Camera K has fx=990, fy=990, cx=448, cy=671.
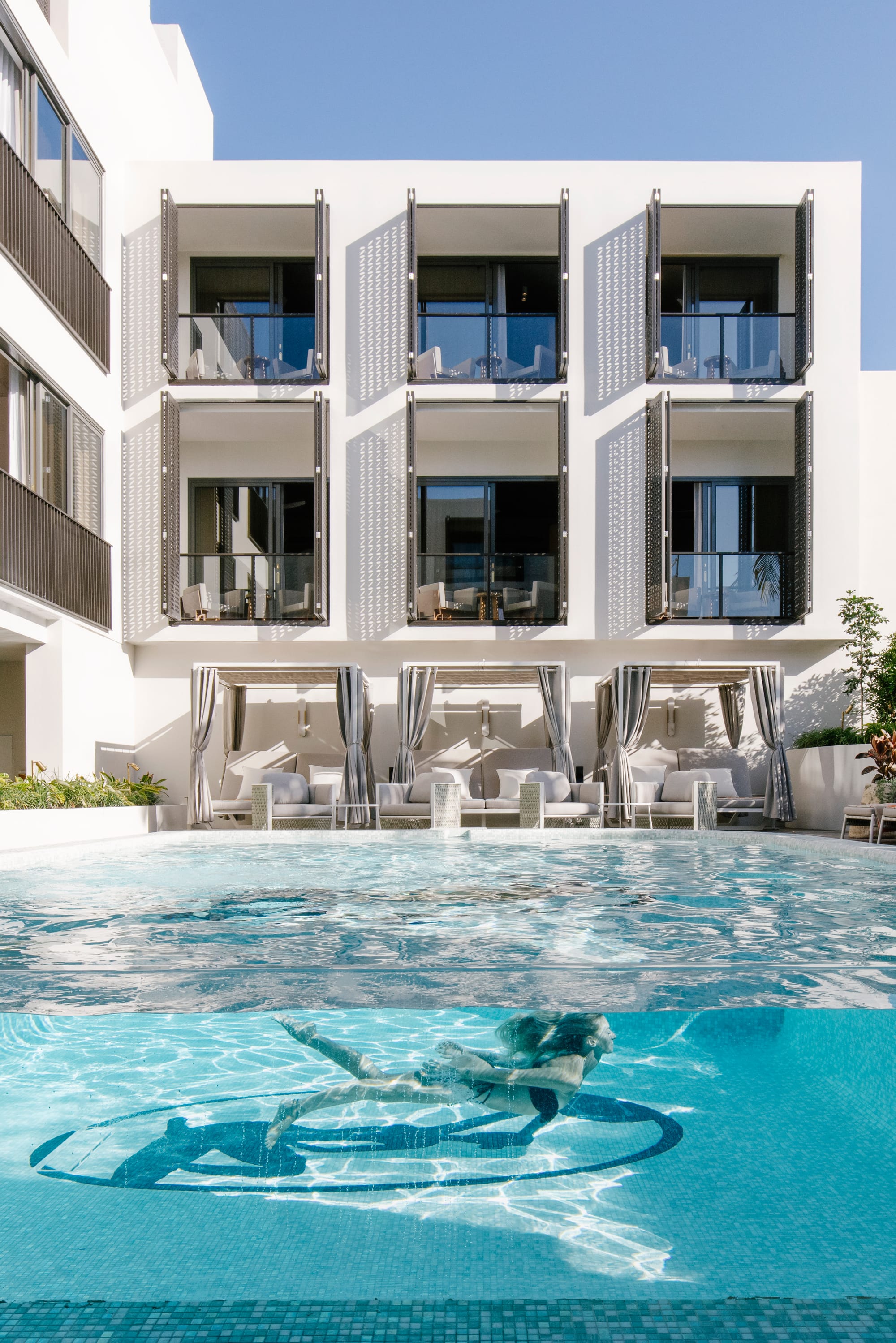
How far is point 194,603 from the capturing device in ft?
45.8

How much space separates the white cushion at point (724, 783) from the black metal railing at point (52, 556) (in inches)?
324

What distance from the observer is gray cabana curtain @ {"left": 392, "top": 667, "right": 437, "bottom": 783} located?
42.8 feet

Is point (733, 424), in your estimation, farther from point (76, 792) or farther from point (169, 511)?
point (76, 792)

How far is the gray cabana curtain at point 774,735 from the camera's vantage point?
40.4 ft

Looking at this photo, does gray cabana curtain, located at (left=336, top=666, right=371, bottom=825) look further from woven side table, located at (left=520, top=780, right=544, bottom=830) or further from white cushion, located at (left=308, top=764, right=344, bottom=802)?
woven side table, located at (left=520, top=780, right=544, bottom=830)

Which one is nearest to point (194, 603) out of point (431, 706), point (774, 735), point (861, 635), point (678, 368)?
point (431, 706)

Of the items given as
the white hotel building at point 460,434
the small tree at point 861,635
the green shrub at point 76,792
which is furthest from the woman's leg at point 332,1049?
the small tree at point 861,635

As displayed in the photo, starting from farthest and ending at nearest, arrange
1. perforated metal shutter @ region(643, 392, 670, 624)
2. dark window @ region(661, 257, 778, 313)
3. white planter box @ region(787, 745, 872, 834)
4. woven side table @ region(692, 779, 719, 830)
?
dark window @ region(661, 257, 778, 313) → perforated metal shutter @ region(643, 392, 670, 624) → woven side table @ region(692, 779, 719, 830) → white planter box @ region(787, 745, 872, 834)

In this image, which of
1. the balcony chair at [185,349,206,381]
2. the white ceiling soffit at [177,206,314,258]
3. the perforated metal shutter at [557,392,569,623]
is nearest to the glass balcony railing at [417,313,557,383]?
the perforated metal shutter at [557,392,569,623]

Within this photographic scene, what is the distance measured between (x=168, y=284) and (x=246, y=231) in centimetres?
159

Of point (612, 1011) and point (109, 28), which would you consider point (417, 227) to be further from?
point (612, 1011)

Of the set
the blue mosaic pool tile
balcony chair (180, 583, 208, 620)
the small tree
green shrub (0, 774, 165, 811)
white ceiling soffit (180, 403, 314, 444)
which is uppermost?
white ceiling soffit (180, 403, 314, 444)

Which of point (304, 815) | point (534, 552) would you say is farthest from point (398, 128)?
point (304, 815)

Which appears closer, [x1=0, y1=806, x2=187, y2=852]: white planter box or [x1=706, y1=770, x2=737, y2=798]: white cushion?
[x1=0, y1=806, x2=187, y2=852]: white planter box
